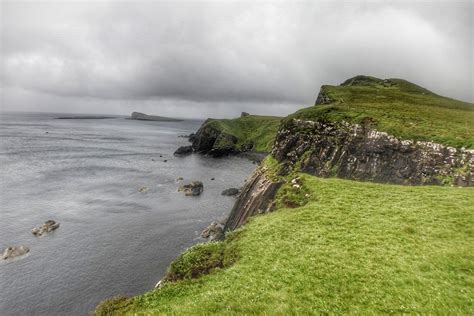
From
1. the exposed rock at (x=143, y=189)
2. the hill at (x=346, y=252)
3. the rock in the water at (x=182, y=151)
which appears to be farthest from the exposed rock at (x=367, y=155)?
the rock in the water at (x=182, y=151)

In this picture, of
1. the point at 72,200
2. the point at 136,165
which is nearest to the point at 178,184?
the point at 72,200

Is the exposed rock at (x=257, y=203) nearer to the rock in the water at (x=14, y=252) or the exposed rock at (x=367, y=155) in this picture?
the exposed rock at (x=367, y=155)

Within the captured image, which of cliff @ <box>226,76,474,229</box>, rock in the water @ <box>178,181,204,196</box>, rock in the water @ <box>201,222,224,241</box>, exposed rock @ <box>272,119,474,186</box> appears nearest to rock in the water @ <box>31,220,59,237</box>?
rock in the water @ <box>201,222,224,241</box>

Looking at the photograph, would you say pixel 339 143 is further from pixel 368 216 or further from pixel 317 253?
pixel 317 253

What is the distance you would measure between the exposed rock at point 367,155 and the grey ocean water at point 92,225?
2733 centimetres

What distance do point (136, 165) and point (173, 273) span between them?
127 metres

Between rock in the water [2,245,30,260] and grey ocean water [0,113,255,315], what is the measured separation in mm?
1191

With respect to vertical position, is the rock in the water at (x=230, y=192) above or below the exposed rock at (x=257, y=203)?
below

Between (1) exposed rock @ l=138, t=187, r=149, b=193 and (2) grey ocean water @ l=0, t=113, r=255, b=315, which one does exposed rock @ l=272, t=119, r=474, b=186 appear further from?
(1) exposed rock @ l=138, t=187, r=149, b=193

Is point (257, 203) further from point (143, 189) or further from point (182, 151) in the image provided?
point (182, 151)

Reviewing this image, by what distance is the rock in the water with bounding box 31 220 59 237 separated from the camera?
60.6m

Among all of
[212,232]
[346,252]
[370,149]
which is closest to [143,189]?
[212,232]

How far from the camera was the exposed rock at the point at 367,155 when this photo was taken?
44188mm

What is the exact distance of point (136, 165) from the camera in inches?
5719
